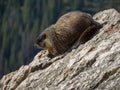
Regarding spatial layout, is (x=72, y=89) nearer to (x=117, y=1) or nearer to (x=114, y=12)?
(x=114, y=12)

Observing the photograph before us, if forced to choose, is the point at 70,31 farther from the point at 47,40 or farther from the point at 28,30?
the point at 28,30

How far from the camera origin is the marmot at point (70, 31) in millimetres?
16672

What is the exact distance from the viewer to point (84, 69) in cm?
1440

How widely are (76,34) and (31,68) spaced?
78.1 inches

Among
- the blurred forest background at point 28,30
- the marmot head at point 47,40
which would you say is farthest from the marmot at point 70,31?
the blurred forest background at point 28,30

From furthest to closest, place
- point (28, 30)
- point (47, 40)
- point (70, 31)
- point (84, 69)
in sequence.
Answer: point (28, 30) → point (47, 40) → point (70, 31) → point (84, 69)

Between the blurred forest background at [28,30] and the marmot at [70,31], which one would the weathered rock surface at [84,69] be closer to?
the marmot at [70,31]

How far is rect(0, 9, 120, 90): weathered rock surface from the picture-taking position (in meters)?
13.6

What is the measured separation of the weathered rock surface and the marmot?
0.42 m

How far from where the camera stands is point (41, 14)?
19988 cm

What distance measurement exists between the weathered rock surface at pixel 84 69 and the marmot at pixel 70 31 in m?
0.42

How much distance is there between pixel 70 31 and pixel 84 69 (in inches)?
108

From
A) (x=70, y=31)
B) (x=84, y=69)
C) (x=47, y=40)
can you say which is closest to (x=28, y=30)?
(x=47, y=40)

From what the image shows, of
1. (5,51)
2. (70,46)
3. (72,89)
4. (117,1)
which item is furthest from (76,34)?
(117,1)
